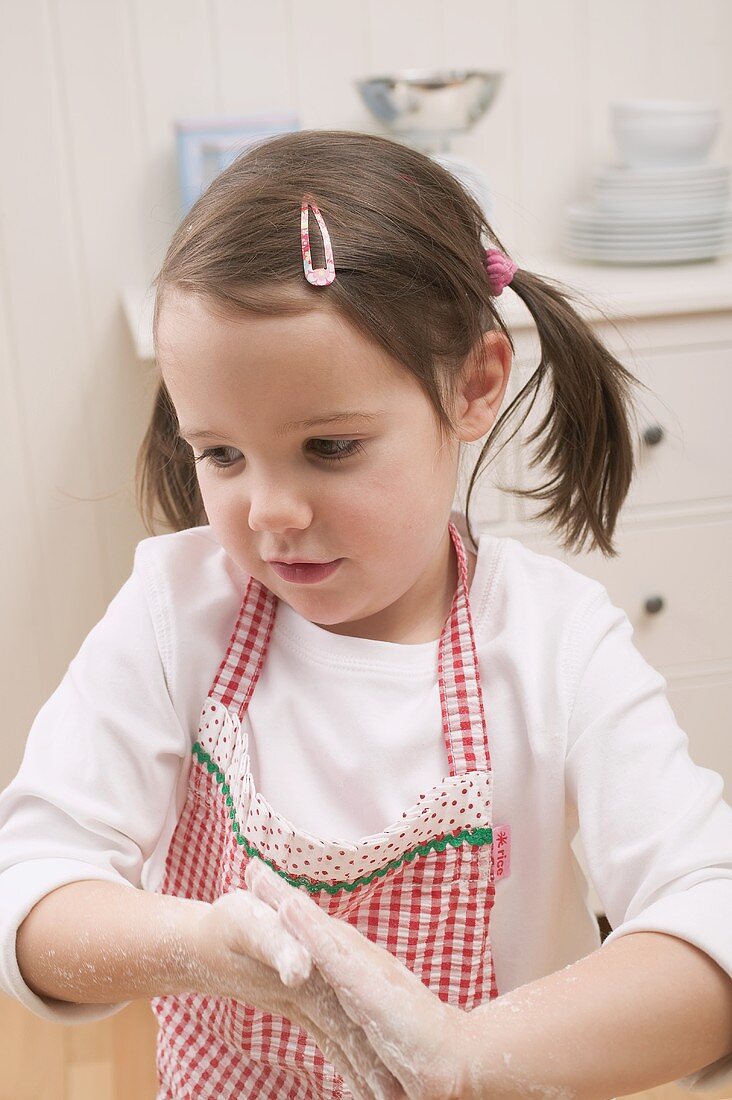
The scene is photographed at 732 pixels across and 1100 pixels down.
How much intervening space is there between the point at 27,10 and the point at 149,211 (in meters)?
0.32

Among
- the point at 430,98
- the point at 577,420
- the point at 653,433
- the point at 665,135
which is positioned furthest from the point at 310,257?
the point at 665,135

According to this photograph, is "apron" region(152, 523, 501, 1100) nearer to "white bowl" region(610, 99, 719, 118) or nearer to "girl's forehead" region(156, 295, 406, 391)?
"girl's forehead" region(156, 295, 406, 391)

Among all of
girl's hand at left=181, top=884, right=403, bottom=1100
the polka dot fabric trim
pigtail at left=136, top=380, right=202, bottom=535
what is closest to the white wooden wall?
pigtail at left=136, top=380, right=202, bottom=535

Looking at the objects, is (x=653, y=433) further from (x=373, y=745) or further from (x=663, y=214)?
(x=373, y=745)

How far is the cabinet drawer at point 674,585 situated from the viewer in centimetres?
174

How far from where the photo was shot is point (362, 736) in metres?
0.88

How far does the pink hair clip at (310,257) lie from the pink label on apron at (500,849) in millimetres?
400

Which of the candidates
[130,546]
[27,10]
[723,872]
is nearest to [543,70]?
[27,10]

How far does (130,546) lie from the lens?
200 centimetres

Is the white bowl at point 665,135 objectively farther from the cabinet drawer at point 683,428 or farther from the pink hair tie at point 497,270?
the pink hair tie at point 497,270

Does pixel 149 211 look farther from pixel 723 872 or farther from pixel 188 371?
pixel 723 872

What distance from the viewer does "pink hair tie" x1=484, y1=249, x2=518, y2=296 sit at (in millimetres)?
897

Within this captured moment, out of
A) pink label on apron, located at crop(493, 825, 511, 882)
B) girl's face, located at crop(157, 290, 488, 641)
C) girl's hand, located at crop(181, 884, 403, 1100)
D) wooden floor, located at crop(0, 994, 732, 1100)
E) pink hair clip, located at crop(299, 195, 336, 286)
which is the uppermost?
pink hair clip, located at crop(299, 195, 336, 286)

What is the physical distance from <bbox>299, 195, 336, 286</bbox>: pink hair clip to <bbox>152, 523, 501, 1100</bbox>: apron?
271mm
